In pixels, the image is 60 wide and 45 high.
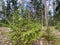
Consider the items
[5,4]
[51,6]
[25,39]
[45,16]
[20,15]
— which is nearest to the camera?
[25,39]

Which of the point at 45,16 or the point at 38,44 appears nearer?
the point at 38,44

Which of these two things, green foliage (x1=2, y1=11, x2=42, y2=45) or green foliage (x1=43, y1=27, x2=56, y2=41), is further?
green foliage (x1=43, y1=27, x2=56, y2=41)

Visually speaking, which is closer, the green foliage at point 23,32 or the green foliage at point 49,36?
the green foliage at point 23,32

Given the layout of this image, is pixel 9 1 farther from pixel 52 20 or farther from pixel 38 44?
pixel 38 44

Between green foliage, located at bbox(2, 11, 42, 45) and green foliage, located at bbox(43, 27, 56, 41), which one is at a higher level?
green foliage, located at bbox(2, 11, 42, 45)

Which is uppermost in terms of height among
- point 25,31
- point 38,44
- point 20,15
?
point 20,15

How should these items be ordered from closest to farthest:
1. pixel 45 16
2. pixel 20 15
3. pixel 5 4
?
pixel 20 15, pixel 45 16, pixel 5 4

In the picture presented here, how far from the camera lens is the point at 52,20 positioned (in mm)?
6988

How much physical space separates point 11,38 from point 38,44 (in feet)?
2.70

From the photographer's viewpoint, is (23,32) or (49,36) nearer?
(23,32)

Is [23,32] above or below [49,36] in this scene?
above

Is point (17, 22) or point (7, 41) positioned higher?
point (17, 22)

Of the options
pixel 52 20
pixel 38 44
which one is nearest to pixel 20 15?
pixel 38 44

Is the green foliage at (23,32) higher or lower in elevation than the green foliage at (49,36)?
higher
